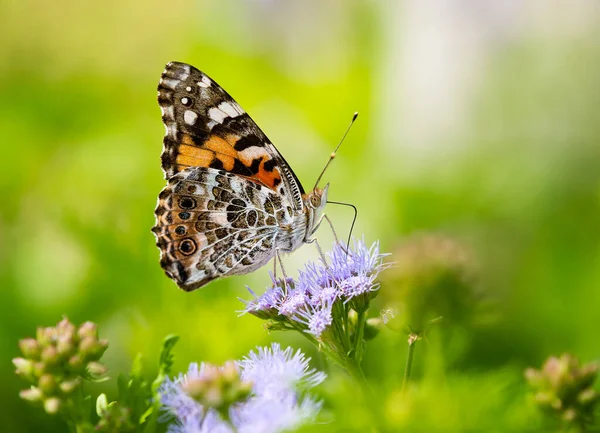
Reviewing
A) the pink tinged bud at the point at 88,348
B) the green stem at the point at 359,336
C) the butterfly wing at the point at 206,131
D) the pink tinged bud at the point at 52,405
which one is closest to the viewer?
the pink tinged bud at the point at 52,405

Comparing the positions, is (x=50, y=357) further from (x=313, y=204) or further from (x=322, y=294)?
(x=313, y=204)

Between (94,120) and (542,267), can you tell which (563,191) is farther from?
(94,120)

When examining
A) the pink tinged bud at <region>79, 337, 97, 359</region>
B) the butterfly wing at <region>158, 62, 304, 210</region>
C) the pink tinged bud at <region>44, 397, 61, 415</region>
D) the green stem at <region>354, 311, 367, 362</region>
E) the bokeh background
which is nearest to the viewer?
the pink tinged bud at <region>44, 397, 61, 415</region>

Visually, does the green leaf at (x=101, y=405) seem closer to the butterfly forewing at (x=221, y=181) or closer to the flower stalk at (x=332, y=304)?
the flower stalk at (x=332, y=304)

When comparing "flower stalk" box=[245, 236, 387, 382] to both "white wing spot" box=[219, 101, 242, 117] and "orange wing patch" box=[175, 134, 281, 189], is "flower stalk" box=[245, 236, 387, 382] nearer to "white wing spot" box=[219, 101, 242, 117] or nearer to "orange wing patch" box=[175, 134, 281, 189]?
"orange wing patch" box=[175, 134, 281, 189]

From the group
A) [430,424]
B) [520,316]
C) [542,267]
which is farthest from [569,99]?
[430,424]

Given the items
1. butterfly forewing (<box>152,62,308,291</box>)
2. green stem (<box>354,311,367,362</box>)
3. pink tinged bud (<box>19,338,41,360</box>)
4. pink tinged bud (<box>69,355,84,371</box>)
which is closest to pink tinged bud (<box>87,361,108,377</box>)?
pink tinged bud (<box>69,355,84,371</box>)

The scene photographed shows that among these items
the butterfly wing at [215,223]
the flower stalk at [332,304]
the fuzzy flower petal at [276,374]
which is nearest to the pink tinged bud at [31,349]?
the fuzzy flower petal at [276,374]

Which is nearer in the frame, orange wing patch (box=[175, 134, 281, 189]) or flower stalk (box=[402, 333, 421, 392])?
flower stalk (box=[402, 333, 421, 392])
